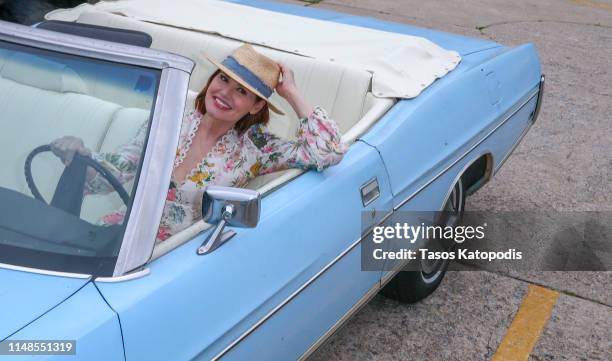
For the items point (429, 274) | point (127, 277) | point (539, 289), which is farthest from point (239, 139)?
point (539, 289)

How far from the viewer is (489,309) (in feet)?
11.3

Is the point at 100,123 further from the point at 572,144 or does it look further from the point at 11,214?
the point at 572,144

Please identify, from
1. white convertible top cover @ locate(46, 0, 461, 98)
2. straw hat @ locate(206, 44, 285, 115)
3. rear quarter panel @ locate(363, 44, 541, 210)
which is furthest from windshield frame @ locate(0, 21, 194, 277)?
white convertible top cover @ locate(46, 0, 461, 98)

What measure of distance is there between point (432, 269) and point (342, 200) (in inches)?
46.8

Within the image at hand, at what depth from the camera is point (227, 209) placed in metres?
1.89

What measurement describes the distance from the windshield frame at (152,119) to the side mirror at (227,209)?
4.7 inches

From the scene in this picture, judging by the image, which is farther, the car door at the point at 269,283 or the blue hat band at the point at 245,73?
the blue hat band at the point at 245,73

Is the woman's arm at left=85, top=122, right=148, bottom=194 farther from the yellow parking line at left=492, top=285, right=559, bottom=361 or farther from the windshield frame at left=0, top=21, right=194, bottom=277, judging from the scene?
the yellow parking line at left=492, top=285, right=559, bottom=361

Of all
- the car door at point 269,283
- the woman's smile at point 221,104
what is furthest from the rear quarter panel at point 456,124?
the woman's smile at point 221,104

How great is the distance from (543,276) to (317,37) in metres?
1.60

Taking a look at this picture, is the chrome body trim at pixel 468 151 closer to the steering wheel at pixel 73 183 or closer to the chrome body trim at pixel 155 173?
the chrome body trim at pixel 155 173

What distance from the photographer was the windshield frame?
181 centimetres

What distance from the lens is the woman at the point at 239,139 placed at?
2414 mm

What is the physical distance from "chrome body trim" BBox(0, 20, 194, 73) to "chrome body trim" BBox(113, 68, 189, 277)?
0.04 m
